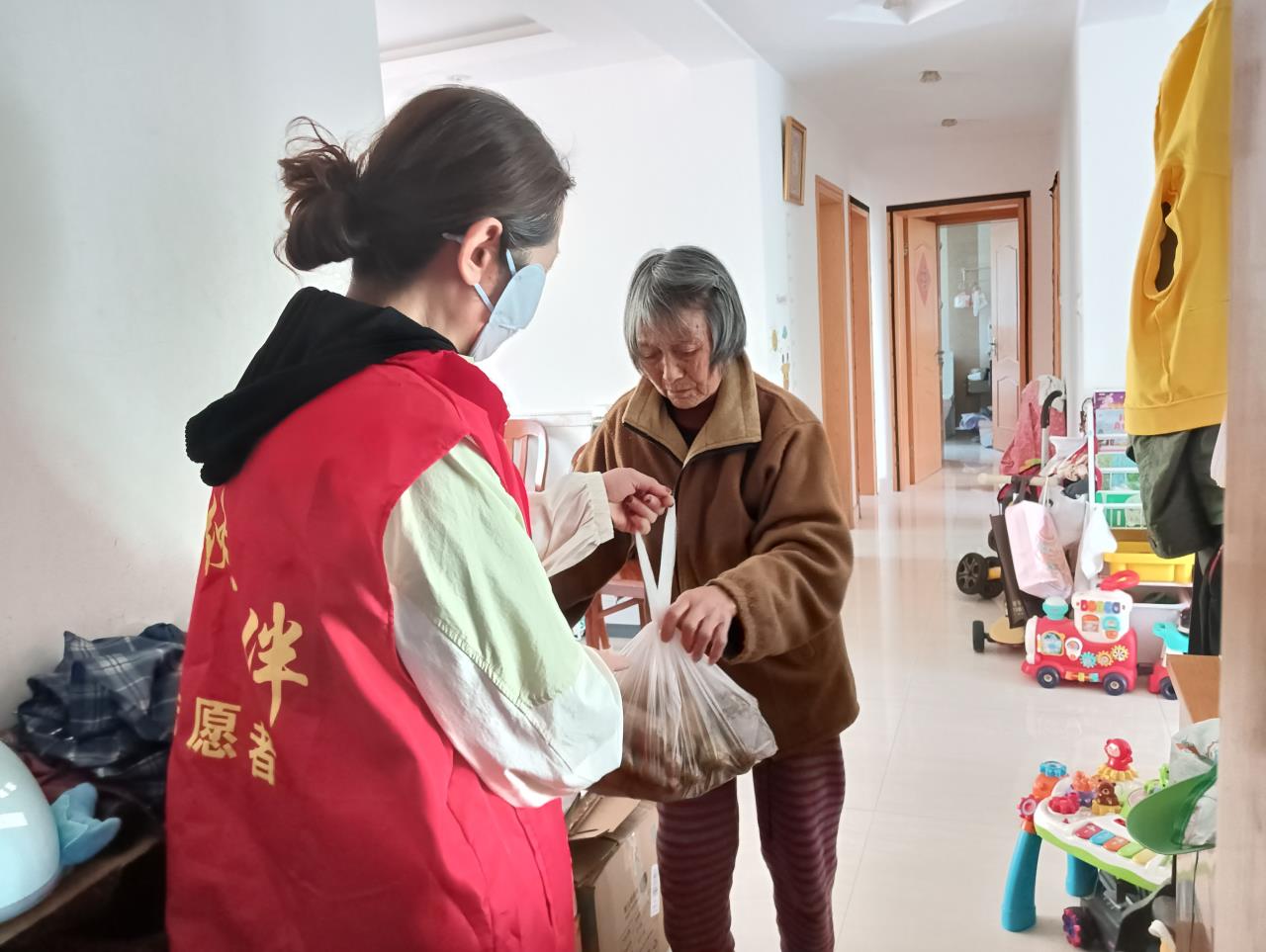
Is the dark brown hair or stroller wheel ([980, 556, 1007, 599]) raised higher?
the dark brown hair

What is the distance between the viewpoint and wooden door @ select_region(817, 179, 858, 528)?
21.0 feet

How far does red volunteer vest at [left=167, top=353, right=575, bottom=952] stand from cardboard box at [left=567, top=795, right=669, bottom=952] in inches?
29.2

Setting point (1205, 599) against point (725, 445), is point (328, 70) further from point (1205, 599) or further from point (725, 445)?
point (1205, 599)

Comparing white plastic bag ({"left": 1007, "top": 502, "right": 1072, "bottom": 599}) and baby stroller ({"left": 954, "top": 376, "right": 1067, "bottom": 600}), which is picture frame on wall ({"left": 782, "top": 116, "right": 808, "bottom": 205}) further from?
white plastic bag ({"left": 1007, "top": 502, "right": 1072, "bottom": 599})

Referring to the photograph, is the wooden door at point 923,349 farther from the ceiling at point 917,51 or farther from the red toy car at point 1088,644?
the red toy car at point 1088,644

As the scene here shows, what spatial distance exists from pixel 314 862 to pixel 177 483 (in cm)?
96

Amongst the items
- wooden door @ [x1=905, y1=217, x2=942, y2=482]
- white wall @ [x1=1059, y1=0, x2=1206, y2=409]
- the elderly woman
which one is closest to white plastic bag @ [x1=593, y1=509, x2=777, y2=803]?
the elderly woman

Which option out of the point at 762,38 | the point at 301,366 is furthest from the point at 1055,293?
the point at 301,366

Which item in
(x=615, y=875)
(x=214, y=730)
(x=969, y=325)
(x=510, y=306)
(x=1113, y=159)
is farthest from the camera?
(x=969, y=325)

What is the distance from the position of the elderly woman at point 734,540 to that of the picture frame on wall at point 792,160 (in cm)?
364

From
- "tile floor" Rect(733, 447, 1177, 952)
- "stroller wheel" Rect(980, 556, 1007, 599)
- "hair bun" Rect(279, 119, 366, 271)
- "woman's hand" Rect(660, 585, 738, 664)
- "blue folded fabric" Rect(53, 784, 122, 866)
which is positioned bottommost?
"tile floor" Rect(733, 447, 1177, 952)

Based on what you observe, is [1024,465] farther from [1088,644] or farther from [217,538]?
[217,538]

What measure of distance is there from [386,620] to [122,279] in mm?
1020

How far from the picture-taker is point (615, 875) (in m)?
1.71
